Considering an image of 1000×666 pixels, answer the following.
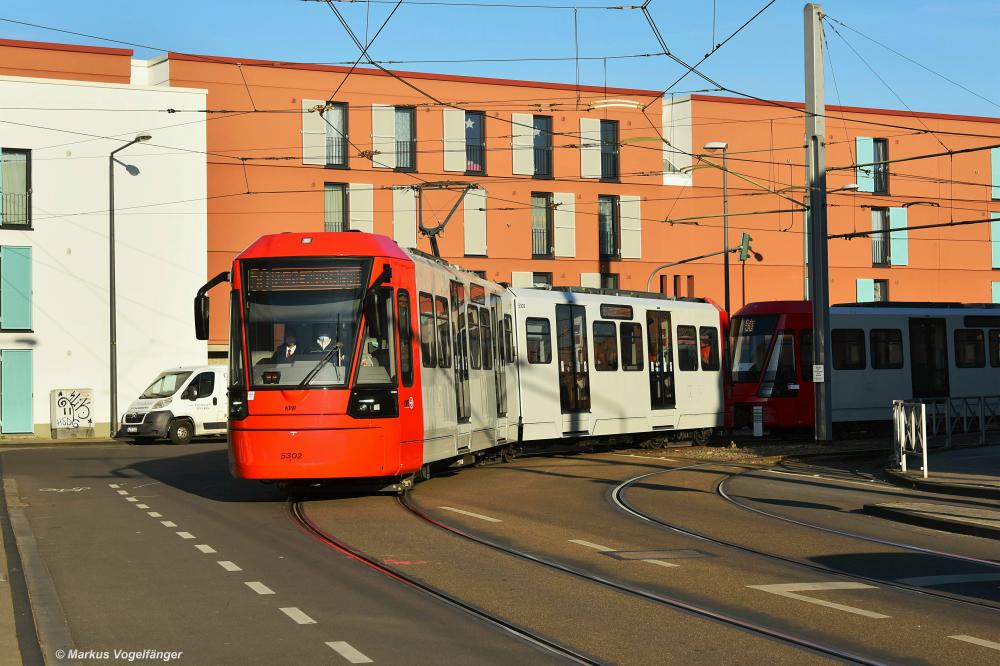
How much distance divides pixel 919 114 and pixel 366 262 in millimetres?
49386

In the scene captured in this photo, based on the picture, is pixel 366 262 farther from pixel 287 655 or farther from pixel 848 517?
pixel 287 655

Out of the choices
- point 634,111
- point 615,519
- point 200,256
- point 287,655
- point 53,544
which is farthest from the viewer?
point 634,111

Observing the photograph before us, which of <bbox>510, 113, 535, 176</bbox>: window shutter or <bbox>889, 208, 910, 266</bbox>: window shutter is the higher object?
<bbox>510, 113, 535, 176</bbox>: window shutter

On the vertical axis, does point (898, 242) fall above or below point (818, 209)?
above

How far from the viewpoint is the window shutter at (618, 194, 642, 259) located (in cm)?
5447

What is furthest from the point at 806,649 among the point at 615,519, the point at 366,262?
the point at 366,262

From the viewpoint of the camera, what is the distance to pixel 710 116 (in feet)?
183

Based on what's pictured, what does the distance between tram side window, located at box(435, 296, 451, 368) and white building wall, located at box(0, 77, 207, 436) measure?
2667cm

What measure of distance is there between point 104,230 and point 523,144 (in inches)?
656

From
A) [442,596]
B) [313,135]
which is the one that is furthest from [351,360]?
[313,135]

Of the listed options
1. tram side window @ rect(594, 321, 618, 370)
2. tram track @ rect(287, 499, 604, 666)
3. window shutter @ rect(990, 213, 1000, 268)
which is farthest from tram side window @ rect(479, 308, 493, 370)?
window shutter @ rect(990, 213, 1000, 268)

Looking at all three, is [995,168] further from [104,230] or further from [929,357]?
[104,230]

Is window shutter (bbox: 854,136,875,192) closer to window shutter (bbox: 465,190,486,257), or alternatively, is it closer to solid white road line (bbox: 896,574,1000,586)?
window shutter (bbox: 465,190,486,257)

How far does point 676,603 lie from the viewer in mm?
9812
